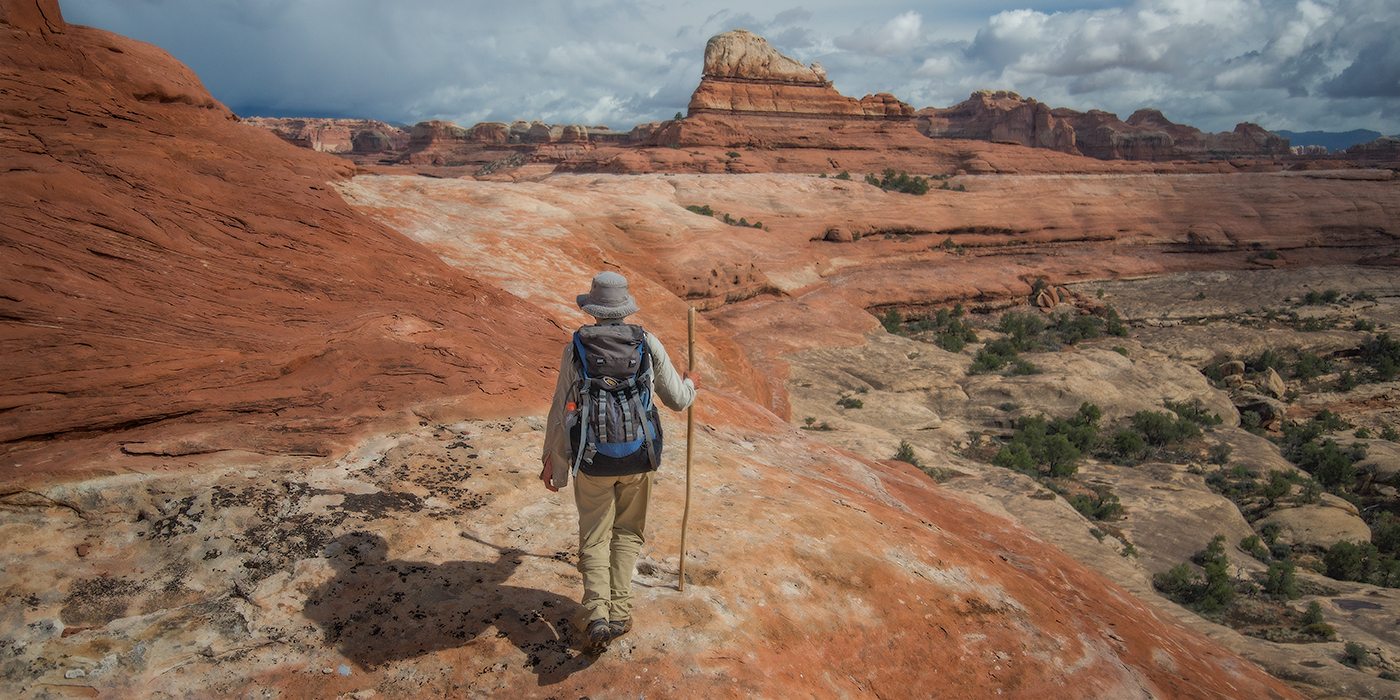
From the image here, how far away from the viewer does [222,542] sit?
386 cm

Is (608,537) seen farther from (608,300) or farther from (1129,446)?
(1129,446)

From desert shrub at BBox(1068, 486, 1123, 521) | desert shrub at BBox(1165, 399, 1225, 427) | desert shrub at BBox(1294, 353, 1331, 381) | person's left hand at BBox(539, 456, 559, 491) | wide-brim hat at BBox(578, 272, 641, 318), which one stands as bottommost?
desert shrub at BBox(1068, 486, 1123, 521)

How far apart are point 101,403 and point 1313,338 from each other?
A: 3044cm

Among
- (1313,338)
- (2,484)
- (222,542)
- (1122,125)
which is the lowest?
(1313,338)

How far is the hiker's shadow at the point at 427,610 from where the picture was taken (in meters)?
3.37

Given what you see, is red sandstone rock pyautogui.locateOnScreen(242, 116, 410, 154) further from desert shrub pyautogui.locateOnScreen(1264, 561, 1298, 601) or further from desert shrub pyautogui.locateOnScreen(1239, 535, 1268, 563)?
desert shrub pyautogui.locateOnScreen(1264, 561, 1298, 601)

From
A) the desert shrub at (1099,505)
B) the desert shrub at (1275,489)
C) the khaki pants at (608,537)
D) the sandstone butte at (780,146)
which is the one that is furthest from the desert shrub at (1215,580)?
the sandstone butte at (780,146)

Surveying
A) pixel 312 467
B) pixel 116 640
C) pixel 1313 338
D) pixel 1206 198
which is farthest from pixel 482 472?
pixel 1206 198

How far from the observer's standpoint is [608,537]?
3.51m

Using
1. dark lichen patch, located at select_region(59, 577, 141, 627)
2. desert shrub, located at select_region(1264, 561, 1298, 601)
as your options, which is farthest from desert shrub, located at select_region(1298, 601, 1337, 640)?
dark lichen patch, located at select_region(59, 577, 141, 627)

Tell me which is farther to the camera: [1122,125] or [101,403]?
[1122,125]

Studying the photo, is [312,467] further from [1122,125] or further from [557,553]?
[1122,125]

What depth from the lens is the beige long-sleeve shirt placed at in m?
3.39

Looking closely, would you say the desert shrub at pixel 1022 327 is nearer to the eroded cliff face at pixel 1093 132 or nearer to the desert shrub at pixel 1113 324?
the desert shrub at pixel 1113 324
